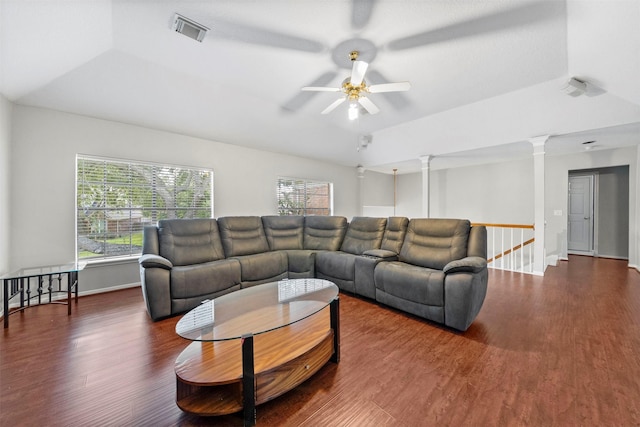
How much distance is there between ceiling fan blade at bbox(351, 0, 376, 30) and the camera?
6.70 feet

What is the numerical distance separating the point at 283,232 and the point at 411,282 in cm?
238

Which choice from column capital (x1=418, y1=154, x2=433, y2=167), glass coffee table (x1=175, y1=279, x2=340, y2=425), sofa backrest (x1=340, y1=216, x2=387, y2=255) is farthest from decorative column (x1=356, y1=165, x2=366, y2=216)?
glass coffee table (x1=175, y1=279, x2=340, y2=425)

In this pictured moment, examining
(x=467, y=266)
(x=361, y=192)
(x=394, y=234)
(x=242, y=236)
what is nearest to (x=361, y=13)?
(x=467, y=266)

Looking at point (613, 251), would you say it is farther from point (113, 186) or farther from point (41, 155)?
point (41, 155)

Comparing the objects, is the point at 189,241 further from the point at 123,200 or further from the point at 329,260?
the point at 329,260

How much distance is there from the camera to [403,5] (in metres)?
2.07

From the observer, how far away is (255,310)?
Answer: 1.96m

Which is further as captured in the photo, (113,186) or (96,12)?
(113,186)

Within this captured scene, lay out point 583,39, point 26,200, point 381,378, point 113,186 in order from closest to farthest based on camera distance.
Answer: point 381,378 < point 583,39 < point 26,200 < point 113,186

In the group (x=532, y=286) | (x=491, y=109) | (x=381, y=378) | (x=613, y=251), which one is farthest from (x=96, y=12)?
(x=613, y=251)

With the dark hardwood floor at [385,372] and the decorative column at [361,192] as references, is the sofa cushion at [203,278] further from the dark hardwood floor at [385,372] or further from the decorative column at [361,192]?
the decorative column at [361,192]

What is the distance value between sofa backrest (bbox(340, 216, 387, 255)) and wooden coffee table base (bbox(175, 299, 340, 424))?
1.86 metres

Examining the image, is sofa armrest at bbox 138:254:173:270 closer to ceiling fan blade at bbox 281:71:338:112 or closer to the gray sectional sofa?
the gray sectional sofa

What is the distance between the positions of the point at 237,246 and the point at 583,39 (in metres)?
4.53
